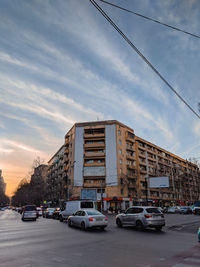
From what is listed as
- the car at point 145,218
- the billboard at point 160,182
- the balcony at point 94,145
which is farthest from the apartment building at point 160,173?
the car at point 145,218

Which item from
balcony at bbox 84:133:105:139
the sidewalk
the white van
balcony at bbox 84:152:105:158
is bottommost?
the sidewalk

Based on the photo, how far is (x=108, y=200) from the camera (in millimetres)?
55531

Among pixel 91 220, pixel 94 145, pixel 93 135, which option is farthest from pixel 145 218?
pixel 93 135

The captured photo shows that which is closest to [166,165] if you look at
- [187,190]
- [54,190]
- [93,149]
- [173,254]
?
[187,190]

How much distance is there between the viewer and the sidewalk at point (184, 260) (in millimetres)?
6047

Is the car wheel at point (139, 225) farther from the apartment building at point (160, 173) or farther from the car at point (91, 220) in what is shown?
the apartment building at point (160, 173)

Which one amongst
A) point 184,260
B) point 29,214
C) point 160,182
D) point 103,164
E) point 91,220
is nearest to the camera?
point 184,260

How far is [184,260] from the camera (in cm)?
658

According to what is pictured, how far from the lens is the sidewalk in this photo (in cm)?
605

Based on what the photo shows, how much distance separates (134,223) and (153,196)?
191 feet

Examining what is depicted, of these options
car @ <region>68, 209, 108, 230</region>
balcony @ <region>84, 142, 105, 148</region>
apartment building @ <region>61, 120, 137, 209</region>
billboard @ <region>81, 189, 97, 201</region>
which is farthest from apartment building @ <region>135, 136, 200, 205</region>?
car @ <region>68, 209, 108, 230</region>

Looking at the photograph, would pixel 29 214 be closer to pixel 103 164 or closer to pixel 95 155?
pixel 103 164

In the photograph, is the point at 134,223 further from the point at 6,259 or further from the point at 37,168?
the point at 37,168

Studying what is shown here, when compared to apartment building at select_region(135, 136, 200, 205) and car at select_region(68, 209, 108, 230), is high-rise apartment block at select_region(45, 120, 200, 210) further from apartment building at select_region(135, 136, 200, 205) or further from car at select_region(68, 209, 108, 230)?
car at select_region(68, 209, 108, 230)
